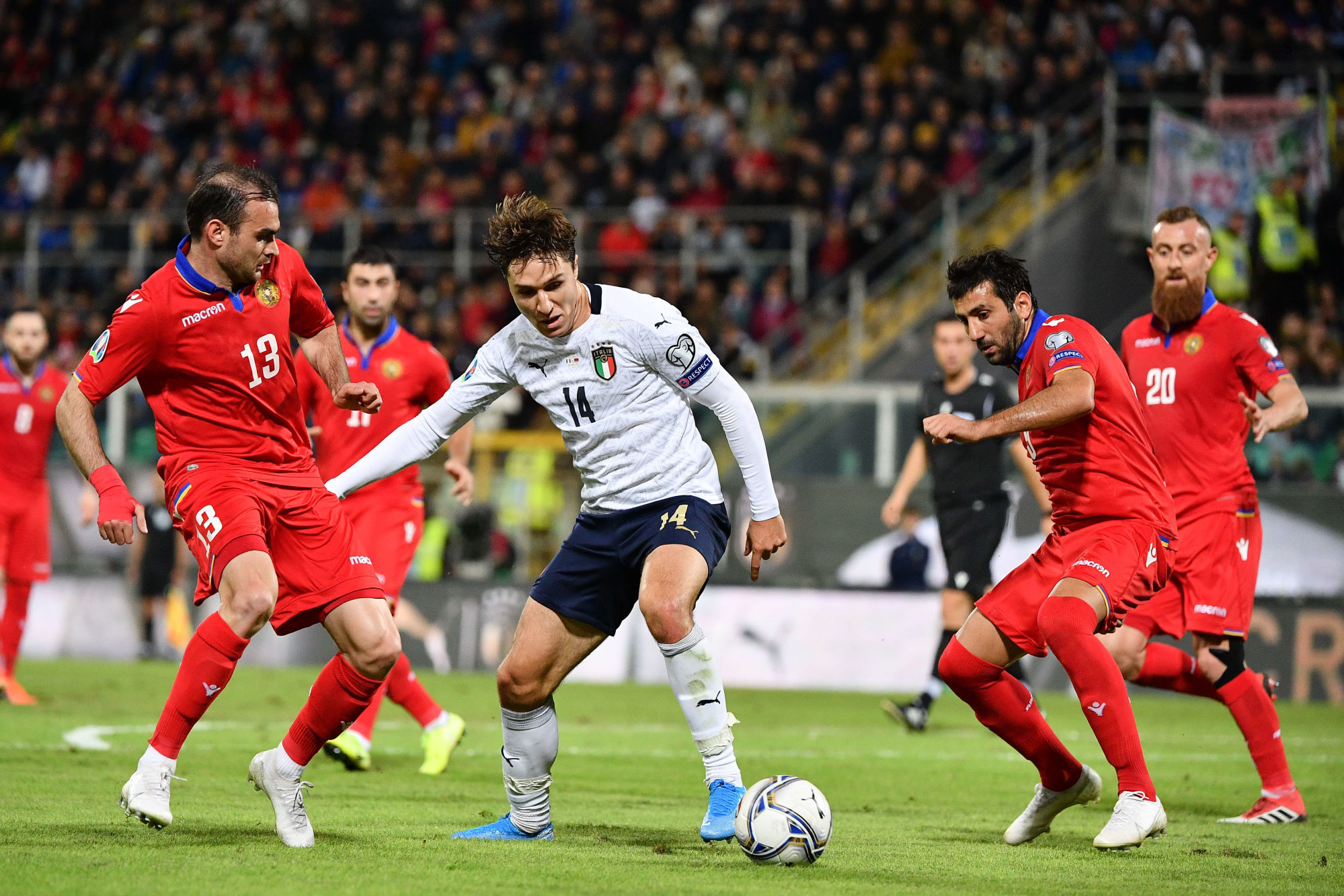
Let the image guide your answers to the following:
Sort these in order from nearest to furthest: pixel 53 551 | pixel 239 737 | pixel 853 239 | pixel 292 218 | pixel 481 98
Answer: pixel 239 737
pixel 53 551
pixel 853 239
pixel 292 218
pixel 481 98

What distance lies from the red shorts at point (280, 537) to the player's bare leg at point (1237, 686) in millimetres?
3531

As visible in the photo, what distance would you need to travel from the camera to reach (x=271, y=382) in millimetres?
5996

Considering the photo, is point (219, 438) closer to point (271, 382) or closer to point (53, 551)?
point (271, 382)

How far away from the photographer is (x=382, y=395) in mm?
8680

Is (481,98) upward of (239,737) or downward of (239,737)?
upward

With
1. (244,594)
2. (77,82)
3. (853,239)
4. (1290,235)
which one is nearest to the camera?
(244,594)

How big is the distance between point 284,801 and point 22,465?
23.6 feet

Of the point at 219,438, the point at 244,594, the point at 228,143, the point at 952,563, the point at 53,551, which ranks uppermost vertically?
the point at 228,143

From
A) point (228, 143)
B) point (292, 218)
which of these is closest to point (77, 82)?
point (228, 143)

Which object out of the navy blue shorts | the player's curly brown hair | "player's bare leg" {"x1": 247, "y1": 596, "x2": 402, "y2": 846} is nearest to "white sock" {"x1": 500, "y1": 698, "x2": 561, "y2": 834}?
the navy blue shorts

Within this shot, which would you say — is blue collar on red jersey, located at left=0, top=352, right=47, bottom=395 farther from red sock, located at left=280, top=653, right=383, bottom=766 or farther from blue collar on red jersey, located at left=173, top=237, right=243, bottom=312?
red sock, located at left=280, top=653, right=383, bottom=766

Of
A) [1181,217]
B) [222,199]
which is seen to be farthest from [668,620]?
[1181,217]

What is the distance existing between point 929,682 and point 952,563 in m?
0.94

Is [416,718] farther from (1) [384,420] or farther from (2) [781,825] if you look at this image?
(2) [781,825]
